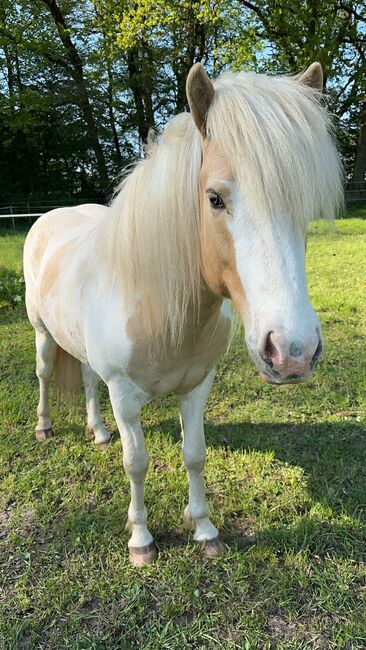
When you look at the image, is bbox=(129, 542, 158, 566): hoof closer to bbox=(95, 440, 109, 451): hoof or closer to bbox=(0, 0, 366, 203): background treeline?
bbox=(95, 440, 109, 451): hoof

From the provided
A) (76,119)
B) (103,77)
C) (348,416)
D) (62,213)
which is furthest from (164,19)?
(348,416)

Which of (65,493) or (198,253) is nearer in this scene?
(198,253)

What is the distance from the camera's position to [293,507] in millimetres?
2398

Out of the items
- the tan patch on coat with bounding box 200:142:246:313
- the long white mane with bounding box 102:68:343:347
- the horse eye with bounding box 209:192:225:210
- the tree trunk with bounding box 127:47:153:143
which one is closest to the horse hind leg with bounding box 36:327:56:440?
the long white mane with bounding box 102:68:343:347

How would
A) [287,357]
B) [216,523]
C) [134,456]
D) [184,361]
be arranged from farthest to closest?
1. [216,523]
2. [134,456]
3. [184,361]
4. [287,357]

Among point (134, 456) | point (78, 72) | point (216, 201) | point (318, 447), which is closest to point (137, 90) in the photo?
point (78, 72)

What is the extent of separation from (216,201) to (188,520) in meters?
1.70

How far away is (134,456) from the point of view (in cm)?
212

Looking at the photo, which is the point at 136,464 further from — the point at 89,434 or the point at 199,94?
the point at 199,94

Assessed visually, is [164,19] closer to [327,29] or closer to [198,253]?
[327,29]

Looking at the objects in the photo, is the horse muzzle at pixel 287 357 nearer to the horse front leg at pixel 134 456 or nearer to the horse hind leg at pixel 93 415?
the horse front leg at pixel 134 456

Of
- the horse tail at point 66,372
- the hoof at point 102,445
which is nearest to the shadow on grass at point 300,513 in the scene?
the hoof at point 102,445

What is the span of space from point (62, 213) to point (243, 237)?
2411mm

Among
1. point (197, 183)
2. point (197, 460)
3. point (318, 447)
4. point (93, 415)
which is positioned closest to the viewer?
point (197, 183)
